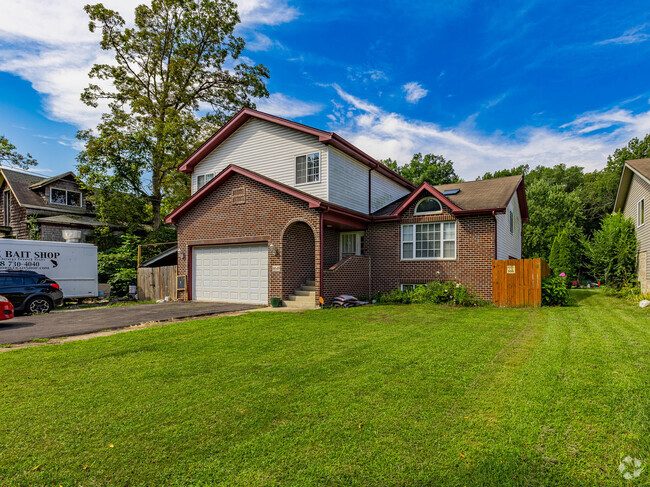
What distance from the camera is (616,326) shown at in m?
8.94

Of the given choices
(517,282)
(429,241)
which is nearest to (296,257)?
(429,241)

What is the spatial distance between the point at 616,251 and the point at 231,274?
1998cm

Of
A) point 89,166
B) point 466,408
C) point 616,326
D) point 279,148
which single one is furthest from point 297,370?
point 89,166

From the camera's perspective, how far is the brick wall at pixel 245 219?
1364cm

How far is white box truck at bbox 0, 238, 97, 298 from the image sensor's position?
1480 centimetres

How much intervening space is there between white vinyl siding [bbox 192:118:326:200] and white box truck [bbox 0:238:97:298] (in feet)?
23.4

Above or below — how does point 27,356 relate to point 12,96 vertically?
below

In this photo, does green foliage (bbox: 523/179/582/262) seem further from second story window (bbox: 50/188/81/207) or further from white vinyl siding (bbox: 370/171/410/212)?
second story window (bbox: 50/188/81/207)

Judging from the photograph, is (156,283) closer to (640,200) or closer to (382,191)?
(382,191)

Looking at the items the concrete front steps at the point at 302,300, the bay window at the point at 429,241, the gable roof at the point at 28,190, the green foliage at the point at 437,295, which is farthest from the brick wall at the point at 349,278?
the gable roof at the point at 28,190

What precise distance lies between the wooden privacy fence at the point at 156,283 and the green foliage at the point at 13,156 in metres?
27.4

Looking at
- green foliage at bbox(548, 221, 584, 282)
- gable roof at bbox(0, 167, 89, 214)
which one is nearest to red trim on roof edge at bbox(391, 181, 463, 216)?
green foliage at bbox(548, 221, 584, 282)

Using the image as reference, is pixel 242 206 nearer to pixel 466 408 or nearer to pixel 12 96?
pixel 466 408

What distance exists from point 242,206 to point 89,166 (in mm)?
14471
